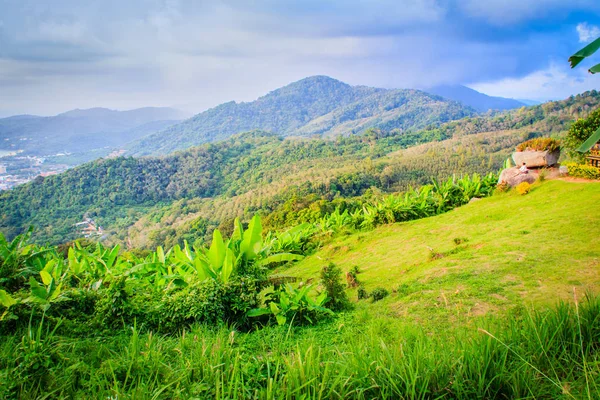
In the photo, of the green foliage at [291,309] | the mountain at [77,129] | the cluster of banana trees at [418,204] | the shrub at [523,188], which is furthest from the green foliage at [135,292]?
the mountain at [77,129]

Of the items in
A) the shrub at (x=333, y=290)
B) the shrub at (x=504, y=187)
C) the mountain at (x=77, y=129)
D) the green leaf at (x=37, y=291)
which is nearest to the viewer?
the green leaf at (x=37, y=291)

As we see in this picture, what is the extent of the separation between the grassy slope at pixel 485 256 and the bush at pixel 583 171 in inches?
11.4

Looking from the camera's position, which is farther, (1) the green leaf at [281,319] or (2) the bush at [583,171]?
(2) the bush at [583,171]

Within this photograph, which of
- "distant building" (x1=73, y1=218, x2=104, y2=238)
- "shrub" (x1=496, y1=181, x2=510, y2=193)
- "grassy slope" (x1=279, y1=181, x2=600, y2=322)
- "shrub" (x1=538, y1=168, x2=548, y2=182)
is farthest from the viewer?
"distant building" (x1=73, y1=218, x2=104, y2=238)

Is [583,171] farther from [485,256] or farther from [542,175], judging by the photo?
[485,256]

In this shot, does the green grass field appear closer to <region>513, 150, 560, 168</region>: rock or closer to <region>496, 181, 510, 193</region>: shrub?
<region>496, 181, 510, 193</region>: shrub

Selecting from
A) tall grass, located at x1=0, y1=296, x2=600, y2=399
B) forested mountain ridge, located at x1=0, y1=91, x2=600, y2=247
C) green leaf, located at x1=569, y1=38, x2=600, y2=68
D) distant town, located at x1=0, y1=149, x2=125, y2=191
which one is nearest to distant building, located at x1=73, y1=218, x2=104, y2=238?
forested mountain ridge, located at x1=0, y1=91, x2=600, y2=247

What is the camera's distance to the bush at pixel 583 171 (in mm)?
5092

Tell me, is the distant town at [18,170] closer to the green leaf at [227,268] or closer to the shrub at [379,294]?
the green leaf at [227,268]

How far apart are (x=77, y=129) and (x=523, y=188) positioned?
141 metres

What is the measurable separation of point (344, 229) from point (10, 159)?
60048 millimetres

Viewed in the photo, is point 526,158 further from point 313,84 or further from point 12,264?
point 313,84

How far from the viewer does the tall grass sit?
1.12 m

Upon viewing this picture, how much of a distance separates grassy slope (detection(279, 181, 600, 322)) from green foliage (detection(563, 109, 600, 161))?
107 centimetres
